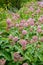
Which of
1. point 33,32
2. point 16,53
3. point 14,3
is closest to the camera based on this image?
point 16,53

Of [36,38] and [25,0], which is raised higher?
[36,38]

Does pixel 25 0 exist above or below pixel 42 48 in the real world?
below

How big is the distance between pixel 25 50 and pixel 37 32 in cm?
40

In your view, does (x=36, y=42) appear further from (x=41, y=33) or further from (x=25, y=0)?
(x=25, y=0)

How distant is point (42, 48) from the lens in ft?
9.10

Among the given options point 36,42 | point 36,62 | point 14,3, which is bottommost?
point 14,3

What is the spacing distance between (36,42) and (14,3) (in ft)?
22.2

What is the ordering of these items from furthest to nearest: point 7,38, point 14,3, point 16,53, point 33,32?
1. point 14,3
2. point 33,32
3. point 7,38
4. point 16,53

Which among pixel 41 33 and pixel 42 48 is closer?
pixel 42 48

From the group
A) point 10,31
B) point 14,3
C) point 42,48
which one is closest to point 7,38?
point 10,31

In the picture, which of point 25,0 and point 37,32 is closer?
point 37,32

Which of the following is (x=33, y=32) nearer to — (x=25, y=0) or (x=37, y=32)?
(x=37, y=32)

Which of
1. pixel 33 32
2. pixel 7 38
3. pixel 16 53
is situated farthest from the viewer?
pixel 33 32

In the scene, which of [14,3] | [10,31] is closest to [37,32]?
[10,31]
